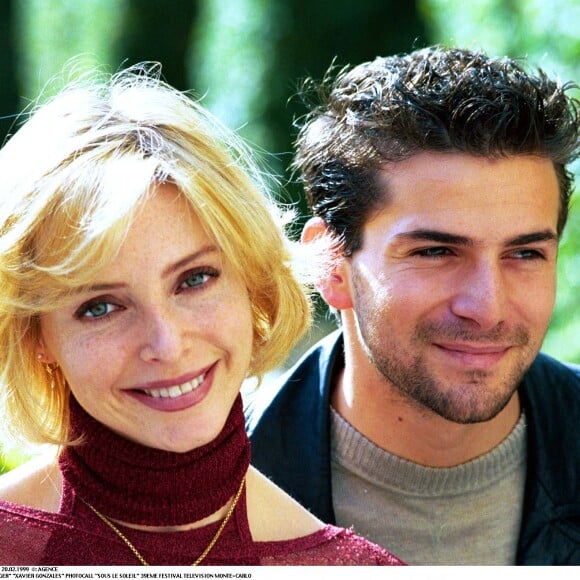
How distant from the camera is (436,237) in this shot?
199cm

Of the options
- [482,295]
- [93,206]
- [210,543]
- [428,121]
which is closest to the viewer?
[93,206]

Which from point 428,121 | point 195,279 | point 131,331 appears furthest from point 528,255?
point 131,331

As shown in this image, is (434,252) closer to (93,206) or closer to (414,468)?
(414,468)

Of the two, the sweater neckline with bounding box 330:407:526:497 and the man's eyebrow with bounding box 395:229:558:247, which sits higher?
the man's eyebrow with bounding box 395:229:558:247

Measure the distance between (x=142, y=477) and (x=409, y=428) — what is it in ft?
2.76

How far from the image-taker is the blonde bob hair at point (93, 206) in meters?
1.42

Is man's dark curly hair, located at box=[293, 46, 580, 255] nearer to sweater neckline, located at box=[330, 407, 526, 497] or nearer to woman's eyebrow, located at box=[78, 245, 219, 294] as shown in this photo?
sweater neckline, located at box=[330, 407, 526, 497]

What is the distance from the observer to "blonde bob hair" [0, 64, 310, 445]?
142 centimetres

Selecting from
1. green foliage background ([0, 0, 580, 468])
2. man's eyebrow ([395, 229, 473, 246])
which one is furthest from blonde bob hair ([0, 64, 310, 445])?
green foliage background ([0, 0, 580, 468])

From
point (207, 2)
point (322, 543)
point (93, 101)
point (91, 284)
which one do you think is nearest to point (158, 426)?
point (91, 284)

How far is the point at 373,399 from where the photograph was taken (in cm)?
222

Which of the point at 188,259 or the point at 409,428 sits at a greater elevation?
the point at 188,259

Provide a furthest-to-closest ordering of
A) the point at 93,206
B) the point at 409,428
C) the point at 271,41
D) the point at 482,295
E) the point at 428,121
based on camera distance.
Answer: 1. the point at 271,41
2. the point at 409,428
3. the point at 428,121
4. the point at 482,295
5. the point at 93,206

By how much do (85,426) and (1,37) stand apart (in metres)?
5.45
